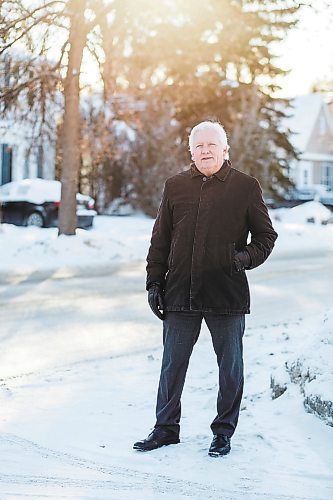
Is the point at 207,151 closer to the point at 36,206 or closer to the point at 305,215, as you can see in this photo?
the point at 36,206

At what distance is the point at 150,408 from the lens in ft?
19.5

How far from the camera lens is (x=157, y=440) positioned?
5047mm

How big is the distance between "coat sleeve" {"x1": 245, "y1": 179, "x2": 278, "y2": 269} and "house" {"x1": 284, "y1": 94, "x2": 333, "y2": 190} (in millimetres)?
53680

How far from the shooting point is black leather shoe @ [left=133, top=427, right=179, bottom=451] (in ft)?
16.4

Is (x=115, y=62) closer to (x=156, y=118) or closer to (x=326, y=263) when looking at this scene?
(x=326, y=263)

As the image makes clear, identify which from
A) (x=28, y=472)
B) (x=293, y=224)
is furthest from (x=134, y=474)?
(x=293, y=224)

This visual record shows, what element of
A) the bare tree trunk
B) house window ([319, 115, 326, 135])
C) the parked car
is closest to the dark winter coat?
the bare tree trunk

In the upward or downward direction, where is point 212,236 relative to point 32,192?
upward

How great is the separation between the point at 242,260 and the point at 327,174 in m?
58.4

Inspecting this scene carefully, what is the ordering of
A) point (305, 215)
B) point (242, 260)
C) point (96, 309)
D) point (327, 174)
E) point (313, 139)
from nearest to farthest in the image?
point (242, 260) → point (96, 309) → point (305, 215) → point (313, 139) → point (327, 174)

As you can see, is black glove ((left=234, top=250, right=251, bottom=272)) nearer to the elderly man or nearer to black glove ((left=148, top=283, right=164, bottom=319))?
the elderly man

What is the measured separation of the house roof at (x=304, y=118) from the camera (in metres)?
60.4

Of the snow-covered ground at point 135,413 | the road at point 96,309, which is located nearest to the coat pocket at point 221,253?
the snow-covered ground at point 135,413

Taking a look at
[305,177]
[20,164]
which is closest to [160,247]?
[20,164]
